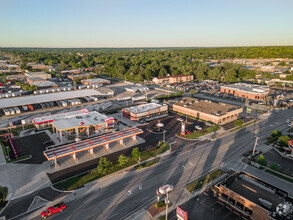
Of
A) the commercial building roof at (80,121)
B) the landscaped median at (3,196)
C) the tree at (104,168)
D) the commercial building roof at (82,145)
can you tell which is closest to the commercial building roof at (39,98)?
the commercial building roof at (80,121)

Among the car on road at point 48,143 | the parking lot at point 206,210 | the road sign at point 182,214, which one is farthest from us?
the car on road at point 48,143

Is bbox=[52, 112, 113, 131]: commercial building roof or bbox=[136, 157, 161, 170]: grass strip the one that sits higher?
bbox=[52, 112, 113, 131]: commercial building roof

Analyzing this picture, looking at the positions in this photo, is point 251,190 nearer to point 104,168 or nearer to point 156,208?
point 156,208

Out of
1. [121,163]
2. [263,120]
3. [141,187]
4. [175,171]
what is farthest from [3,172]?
[263,120]

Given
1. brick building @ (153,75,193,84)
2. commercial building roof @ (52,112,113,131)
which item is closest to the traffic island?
Result: commercial building roof @ (52,112,113,131)

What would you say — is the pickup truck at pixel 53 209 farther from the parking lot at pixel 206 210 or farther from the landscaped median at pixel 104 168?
the parking lot at pixel 206 210

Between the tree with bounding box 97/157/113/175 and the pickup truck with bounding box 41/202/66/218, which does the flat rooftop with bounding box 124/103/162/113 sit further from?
the pickup truck with bounding box 41/202/66/218

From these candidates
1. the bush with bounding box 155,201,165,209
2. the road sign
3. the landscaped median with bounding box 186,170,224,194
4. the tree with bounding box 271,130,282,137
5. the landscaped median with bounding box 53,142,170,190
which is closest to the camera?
the road sign
